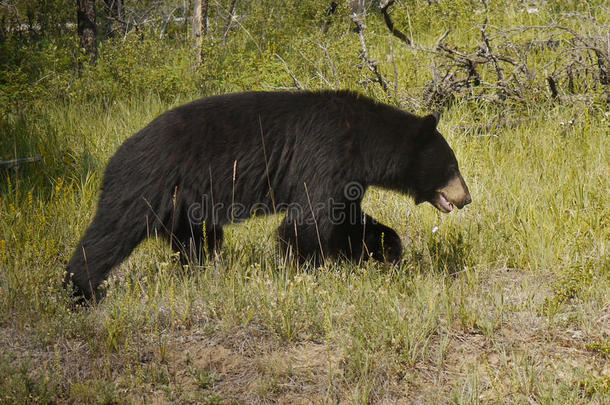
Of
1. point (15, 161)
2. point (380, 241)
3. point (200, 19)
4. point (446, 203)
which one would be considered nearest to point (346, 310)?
point (380, 241)

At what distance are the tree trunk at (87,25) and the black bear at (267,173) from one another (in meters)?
6.41

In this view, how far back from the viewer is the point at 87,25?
1000 cm

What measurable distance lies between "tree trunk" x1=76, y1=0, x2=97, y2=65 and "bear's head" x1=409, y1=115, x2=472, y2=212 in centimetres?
678

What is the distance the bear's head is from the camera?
448 centimetres

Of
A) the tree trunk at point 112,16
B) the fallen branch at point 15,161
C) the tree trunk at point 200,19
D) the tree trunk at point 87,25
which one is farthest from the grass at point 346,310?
the tree trunk at point 112,16

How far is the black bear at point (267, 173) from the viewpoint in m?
3.98

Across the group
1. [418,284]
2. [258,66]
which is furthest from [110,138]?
[418,284]

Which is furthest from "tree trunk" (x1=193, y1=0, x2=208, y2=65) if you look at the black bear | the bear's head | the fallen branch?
the bear's head

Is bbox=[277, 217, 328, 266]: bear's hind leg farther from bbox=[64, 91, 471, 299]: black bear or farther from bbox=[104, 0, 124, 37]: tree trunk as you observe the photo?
bbox=[104, 0, 124, 37]: tree trunk

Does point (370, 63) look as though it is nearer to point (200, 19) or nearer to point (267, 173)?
point (267, 173)

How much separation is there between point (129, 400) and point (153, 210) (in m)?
1.21

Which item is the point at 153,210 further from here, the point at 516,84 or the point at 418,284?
the point at 516,84

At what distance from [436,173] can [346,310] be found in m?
1.27

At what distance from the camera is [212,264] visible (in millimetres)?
4418
